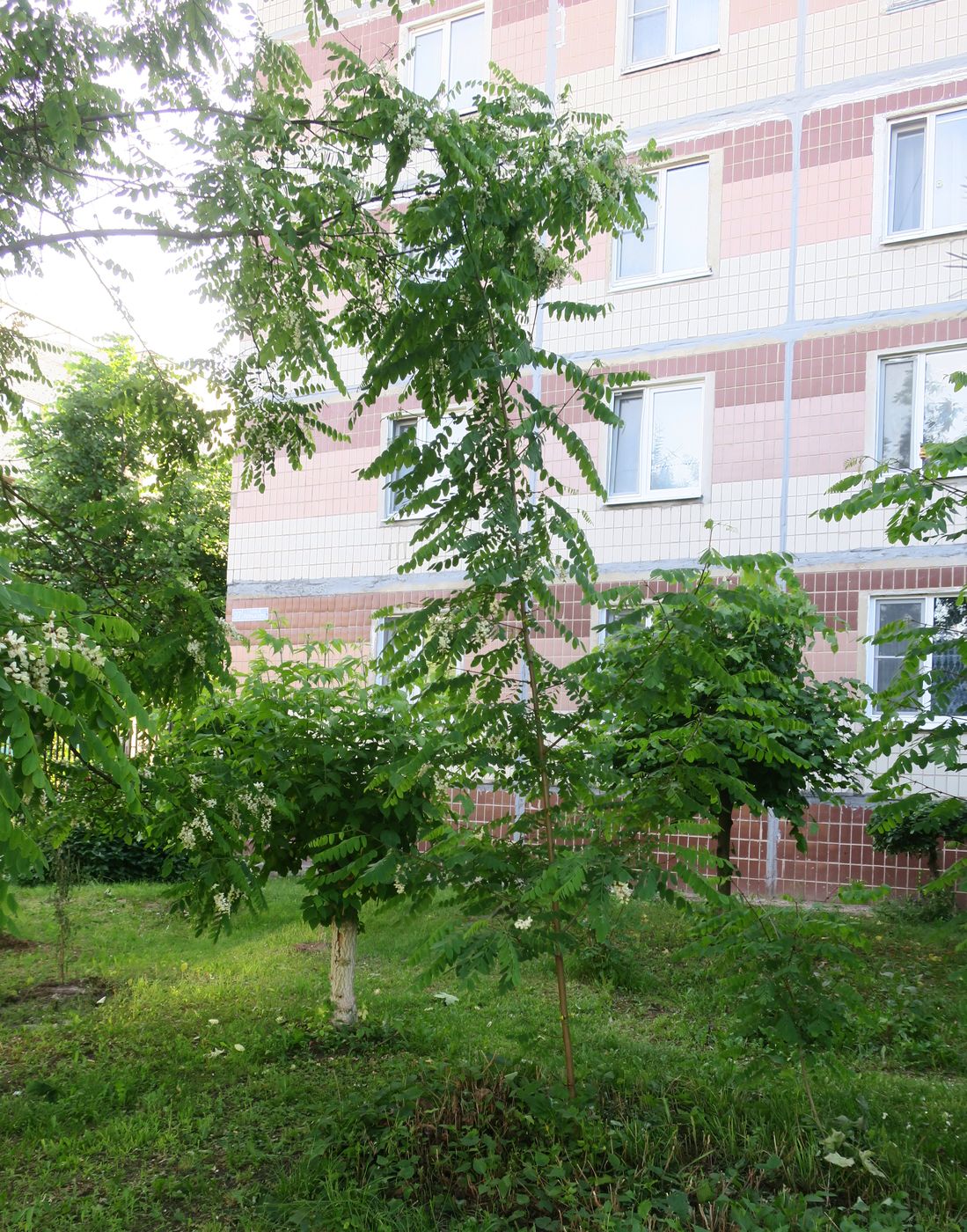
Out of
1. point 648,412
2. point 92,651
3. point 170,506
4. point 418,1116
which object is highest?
point 648,412

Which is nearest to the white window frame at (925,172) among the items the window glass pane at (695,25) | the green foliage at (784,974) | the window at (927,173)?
the window at (927,173)

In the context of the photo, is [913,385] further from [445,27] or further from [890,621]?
[445,27]

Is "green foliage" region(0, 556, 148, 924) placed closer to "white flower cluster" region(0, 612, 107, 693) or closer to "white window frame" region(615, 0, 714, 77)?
"white flower cluster" region(0, 612, 107, 693)

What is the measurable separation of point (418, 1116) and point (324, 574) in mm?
12089

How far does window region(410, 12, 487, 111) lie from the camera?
625 inches

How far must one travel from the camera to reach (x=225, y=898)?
5.86m

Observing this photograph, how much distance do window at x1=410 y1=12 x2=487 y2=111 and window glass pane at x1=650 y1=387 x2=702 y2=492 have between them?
5.66 meters

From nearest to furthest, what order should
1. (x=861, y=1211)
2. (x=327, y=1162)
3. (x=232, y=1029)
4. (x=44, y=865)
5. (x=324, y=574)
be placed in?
(x=44, y=865)
(x=861, y=1211)
(x=327, y=1162)
(x=232, y=1029)
(x=324, y=574)

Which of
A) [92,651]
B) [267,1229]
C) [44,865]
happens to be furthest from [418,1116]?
[92,651]

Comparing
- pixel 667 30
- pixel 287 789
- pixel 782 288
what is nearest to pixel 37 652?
pixel 287 789

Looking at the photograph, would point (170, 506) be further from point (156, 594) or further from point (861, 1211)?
point (861, 1211)

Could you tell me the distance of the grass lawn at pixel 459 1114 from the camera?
4.18 meters

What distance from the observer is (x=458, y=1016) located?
743cm

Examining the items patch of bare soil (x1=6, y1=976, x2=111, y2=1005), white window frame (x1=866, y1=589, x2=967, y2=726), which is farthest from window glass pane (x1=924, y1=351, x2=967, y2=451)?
patch of bare soil (x1=6, y1=976, x2=111, y2=1005)
